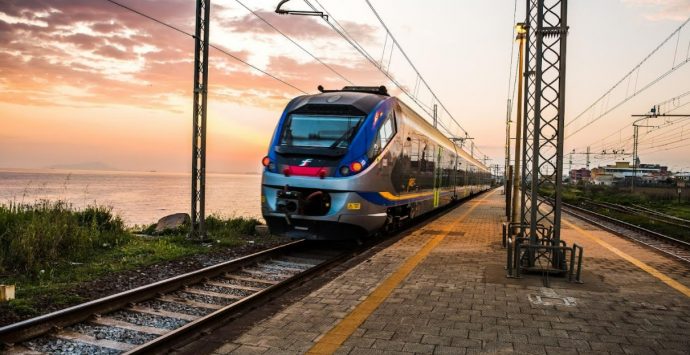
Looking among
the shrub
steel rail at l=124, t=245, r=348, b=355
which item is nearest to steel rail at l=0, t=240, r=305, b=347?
steel rail at l=124, t=245, r=348, b=355

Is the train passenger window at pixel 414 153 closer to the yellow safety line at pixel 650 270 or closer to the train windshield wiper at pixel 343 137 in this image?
the train windshield wiper at pixel 343 137

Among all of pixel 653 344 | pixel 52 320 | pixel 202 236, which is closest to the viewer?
pixel 653 344

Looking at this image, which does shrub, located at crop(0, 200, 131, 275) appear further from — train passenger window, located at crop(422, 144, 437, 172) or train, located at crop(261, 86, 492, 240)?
train passenger window, located at crop(422, 144, 437, 172)

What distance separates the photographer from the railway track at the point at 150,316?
16.5 ft

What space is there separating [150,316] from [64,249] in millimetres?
4122

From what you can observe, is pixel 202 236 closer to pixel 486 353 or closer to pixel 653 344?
pixel 486 353

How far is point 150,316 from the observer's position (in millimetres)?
6191

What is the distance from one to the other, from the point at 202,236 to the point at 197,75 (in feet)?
11.6

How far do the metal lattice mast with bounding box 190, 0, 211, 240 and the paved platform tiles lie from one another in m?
4.47

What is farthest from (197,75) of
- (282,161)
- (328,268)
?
(328,268)

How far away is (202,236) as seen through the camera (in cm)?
1148

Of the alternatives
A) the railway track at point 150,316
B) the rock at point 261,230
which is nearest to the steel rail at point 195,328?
the railway track at point 150,316

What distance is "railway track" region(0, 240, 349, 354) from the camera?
198 inches

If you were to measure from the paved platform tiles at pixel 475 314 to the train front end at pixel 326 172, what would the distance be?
4.25ft
